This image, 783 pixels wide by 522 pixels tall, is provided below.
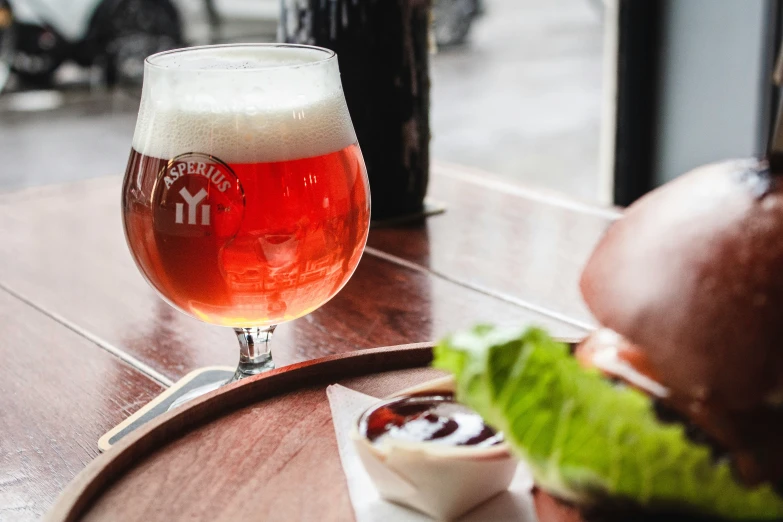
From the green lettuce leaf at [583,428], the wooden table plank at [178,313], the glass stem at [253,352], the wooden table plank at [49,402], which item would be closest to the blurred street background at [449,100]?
the wooden table plank at [178,313]

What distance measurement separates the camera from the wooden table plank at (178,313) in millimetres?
1036

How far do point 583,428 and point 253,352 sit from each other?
1.61 ft

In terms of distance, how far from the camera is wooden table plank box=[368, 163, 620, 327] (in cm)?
119

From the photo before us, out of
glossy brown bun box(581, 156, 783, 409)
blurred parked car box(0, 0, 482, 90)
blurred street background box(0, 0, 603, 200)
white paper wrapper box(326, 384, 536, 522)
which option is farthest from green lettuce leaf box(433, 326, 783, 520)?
blurred parked car box(0, 0, 482, 90)

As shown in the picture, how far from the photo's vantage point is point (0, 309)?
45.9 inches

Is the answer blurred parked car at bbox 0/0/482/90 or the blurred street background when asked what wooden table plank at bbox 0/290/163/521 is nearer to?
the blurred street background

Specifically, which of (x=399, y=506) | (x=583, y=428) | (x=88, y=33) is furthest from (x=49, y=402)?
(x=88, y=33)

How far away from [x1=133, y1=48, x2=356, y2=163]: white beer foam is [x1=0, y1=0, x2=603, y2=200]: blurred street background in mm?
3356

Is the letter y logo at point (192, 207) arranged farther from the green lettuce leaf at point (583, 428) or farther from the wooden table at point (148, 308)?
the green lettuce leaf at point (583, 428)

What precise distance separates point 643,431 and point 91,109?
259 inches

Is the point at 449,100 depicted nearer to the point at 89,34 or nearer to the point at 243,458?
the point at 89,34

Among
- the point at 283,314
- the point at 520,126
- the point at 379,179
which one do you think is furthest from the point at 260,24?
the point at 283,314

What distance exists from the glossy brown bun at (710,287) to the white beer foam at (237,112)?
371mm

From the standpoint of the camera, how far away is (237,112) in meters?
0.79
